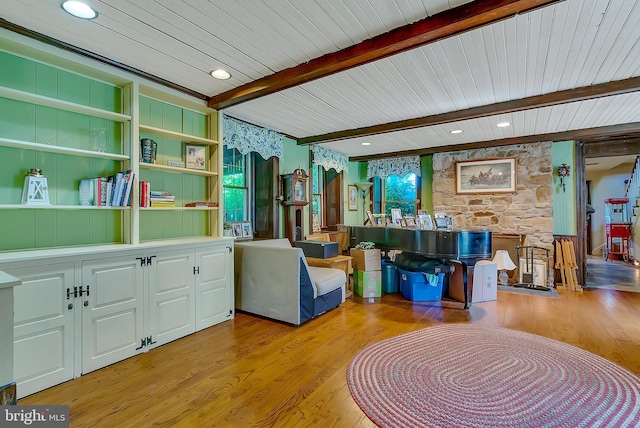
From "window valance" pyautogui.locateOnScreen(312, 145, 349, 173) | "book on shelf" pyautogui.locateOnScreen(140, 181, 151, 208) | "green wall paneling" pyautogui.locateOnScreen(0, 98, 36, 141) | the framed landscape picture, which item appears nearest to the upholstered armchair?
"book on shelf" pyautogui.locateOnScreen(140, 181, 151, 208)

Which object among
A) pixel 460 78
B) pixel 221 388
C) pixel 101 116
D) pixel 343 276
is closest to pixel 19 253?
pixel 101 116

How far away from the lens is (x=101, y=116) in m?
2.58

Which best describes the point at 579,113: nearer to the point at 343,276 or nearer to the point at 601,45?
the point at 601,45

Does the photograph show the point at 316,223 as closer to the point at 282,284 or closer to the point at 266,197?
the point at 266,197

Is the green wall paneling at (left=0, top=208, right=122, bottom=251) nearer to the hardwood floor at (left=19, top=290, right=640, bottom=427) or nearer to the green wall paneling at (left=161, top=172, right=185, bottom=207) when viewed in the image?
the green wall paneling at (left=161, top=172, right=185, bottom=207)

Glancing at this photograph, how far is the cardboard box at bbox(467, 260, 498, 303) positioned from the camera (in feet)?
13.1

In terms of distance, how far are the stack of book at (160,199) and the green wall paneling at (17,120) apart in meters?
0.91

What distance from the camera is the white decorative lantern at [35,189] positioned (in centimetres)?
216

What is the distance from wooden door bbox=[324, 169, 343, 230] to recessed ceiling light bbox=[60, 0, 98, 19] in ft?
15.0

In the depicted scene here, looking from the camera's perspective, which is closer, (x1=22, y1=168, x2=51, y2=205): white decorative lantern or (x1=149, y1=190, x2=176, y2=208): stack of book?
(x1=22, y1=168, x2=51, y2=205): white decorative lantern

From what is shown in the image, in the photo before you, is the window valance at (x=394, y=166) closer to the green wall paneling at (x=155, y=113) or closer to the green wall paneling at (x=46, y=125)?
the green wall paneling at (x=155, y=113)

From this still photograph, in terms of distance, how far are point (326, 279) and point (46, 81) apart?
2.99 m

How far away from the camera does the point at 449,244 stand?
347 cm

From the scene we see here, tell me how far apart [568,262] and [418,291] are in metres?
2.73
